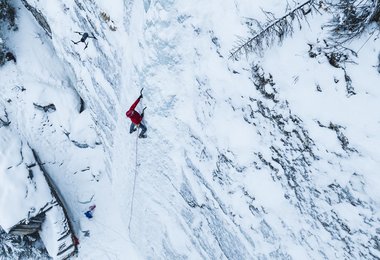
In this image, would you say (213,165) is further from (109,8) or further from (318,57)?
(109,8)

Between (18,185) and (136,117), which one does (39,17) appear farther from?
(136,117)

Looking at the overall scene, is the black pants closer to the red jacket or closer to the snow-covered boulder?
the red jacket

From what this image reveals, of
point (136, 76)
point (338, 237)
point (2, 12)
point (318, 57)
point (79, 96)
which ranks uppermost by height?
point (2, 12)

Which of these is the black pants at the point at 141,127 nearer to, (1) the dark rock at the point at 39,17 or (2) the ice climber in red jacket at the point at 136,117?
(2) the ice climber in red jacket at the point at 136,117

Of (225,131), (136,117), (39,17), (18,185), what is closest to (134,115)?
(136,117)

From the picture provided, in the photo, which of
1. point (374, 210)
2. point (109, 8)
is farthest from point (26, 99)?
point (374, 210)

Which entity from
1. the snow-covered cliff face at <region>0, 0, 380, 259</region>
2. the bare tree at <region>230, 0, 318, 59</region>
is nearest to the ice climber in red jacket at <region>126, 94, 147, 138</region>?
the snow-covered cliff face at <region>0, 0, 380, 259</region>
